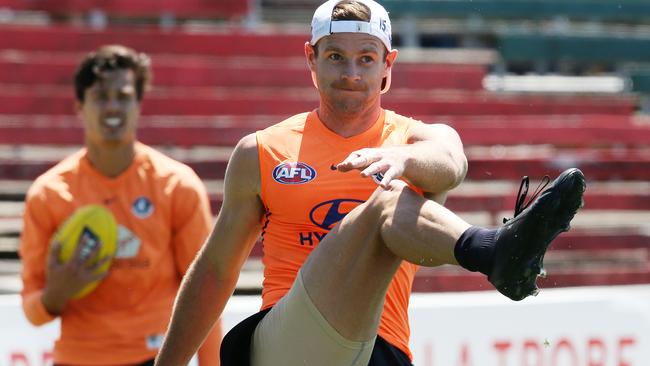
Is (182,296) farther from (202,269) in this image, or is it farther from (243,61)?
(243,61)

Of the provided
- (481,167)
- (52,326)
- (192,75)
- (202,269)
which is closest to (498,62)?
(481,167)

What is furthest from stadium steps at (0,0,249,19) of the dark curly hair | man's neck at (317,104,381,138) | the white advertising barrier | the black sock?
the black sock

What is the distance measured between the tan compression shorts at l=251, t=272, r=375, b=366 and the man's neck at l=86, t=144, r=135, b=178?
1792 millimetres

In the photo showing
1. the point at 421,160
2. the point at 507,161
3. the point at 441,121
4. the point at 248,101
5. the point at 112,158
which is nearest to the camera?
the point at 421,160

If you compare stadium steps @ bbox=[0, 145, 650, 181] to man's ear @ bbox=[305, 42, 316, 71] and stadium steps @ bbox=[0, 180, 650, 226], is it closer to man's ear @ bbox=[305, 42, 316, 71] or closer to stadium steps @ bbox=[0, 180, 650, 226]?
stadium steps @ bbox=[0, 180, 650, 226]

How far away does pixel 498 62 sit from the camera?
1181cm

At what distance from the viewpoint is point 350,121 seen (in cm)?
336

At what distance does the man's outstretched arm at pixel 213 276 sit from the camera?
334cm

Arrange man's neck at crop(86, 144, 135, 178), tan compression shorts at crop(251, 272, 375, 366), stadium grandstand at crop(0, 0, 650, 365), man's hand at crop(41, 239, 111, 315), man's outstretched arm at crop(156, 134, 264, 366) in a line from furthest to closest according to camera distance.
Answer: stadium grandstand at crop(0, 0, 650, 365) → man's neck at crop(86, 144, 135, 178) → man's hand at crop(41, 239, 111, 315) → man's outstretched arm at crop(156, 134, 264, 366) → tan compression shorts at crop(251, 272, 375, 366)

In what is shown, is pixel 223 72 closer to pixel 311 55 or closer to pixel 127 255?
pixel 127 255

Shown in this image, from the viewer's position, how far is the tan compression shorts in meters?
3.10

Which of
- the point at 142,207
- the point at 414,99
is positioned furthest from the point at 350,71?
the point at 414,99

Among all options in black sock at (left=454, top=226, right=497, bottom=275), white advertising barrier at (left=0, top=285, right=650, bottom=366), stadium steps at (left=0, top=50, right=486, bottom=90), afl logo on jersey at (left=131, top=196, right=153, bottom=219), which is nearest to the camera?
black sock at (left=454, top=226, right=497, bottom=275)

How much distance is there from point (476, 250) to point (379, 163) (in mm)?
320
